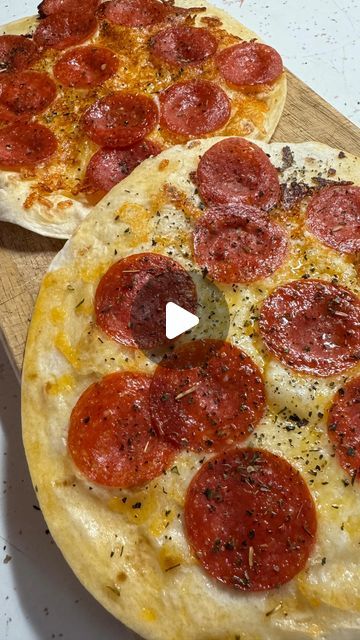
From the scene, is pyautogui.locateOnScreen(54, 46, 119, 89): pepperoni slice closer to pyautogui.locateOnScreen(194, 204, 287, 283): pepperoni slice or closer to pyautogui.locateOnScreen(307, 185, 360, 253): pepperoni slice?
pyautogui.locateOnScreen(194, 204, 287, 283): pepperoni slice

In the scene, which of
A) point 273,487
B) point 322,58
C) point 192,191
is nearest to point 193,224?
point 192,191

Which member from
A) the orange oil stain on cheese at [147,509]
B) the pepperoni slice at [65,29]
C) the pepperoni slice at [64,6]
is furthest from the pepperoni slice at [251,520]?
the pepperoni slice at [64,6]

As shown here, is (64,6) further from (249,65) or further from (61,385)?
(61,385)

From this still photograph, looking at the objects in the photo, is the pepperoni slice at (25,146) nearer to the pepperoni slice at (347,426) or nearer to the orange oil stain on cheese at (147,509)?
the orange oil stain on cheese at (147,509)

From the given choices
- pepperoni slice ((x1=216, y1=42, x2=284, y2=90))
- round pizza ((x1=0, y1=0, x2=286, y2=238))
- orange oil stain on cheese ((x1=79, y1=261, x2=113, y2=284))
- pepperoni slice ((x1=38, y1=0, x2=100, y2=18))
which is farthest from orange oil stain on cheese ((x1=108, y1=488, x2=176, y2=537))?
pepperoni slice ((x1=38, y1=0, x2=100, y2=18))

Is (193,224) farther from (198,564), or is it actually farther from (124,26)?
(124,26)

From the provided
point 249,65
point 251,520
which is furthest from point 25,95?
point 251,520
